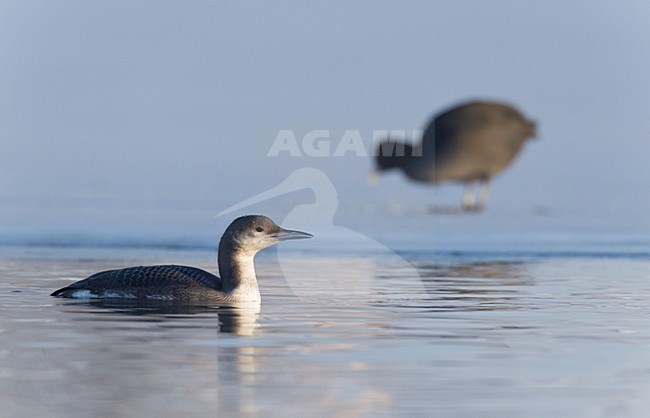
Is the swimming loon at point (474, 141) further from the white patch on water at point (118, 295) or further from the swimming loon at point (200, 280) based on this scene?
the white patch on water at point (118, 295)

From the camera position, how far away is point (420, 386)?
21.4ft

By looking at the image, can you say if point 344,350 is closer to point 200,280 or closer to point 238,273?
point 238,273

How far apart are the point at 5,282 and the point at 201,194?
12586 millimetres

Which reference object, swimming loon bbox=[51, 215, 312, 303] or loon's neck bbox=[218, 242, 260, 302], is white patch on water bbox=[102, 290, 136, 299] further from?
loon's neck bbox=[218, 242, 260, 302]

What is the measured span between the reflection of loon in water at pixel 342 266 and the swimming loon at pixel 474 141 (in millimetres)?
2490

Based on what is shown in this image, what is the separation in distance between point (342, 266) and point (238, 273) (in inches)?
138

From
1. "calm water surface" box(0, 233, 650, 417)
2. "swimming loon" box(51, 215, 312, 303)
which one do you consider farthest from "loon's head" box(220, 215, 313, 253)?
"calm water surface" box(0, 233, 650, 417)

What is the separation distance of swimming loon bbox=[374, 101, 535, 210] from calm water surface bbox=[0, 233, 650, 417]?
414 inches

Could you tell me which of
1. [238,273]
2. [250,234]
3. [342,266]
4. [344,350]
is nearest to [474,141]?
[342,266]

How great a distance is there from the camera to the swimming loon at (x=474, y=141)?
23.1 m

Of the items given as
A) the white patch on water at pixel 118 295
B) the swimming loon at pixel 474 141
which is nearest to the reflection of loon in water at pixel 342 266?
the white patch on water at pixel 118 295

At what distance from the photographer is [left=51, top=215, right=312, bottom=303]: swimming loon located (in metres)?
10.3

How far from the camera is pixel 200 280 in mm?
10445

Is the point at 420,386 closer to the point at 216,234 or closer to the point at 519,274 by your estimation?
the point at 519,274
